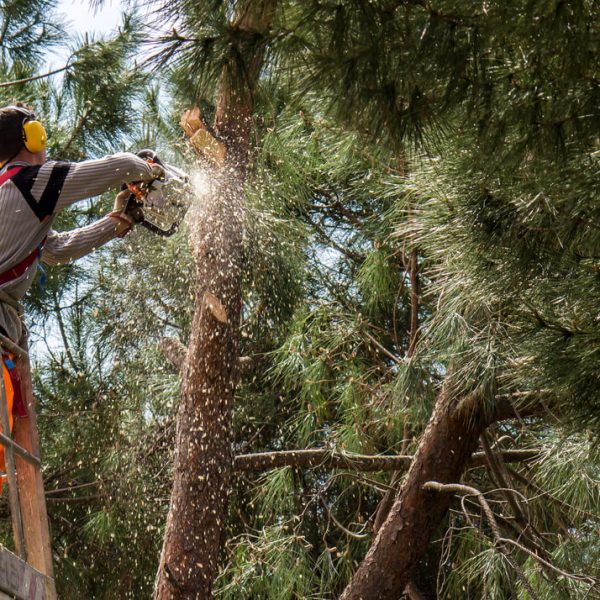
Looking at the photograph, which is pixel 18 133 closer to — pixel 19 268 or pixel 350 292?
pixel 19 268

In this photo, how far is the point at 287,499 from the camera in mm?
5609

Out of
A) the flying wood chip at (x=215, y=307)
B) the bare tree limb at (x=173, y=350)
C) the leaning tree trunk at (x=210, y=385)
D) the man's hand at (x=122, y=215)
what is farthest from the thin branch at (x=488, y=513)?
the man's hand at (x=122, y=215)

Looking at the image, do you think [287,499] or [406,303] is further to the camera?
[406,303]

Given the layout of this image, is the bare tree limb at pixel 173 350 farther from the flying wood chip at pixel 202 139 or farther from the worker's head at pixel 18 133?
the worker's head at pixel 18 133

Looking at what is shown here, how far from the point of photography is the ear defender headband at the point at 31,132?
9.20 feet

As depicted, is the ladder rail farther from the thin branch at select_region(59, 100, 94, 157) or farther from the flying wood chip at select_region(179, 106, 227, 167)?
the thin branch at select_region(59, 100, 94, 157)

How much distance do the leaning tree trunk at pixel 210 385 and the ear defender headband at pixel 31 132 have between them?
5.82ft

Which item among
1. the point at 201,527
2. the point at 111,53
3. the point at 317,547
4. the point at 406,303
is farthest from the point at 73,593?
the point at 111,53

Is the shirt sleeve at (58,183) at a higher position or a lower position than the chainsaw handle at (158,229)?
lower

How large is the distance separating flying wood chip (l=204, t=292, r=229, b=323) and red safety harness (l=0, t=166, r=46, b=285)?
6.45 feet

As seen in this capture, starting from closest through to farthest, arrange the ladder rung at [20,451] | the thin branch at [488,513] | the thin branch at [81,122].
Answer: the ladder rung at [20,451]
the thin branch at [488,513]
the thin branch at [81,122]

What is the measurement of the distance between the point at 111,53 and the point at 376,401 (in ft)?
7.07

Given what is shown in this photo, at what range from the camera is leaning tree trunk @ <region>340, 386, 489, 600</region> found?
15.0 ft

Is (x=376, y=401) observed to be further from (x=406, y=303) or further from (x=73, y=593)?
(x=73, y=593)
